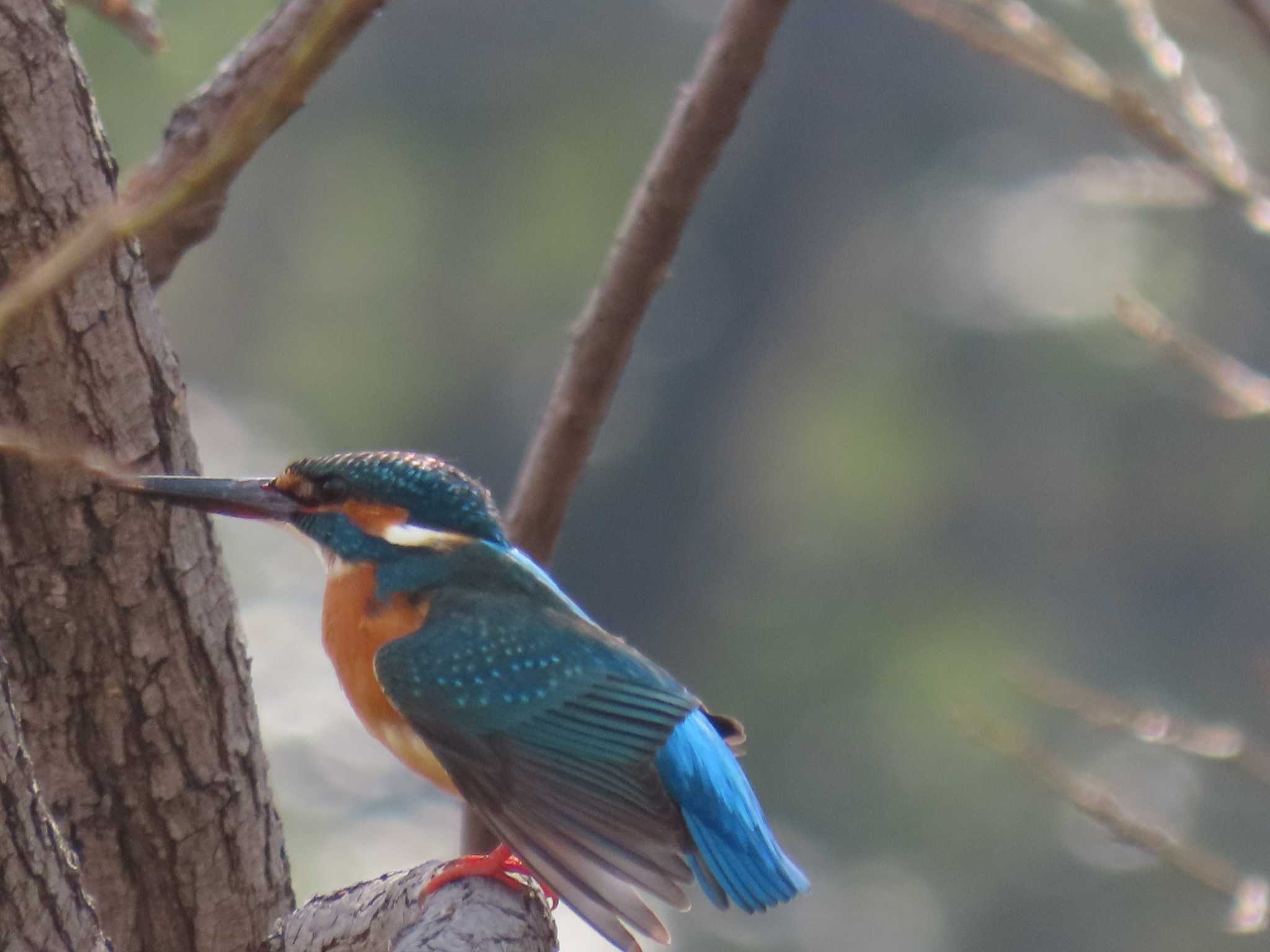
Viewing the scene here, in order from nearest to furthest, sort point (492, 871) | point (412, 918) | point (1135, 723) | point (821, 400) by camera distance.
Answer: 1. point (412, 918)
2. point (492, 871)
3. point (1135, 723)
4. point (821, 400)

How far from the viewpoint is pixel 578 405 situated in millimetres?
3127

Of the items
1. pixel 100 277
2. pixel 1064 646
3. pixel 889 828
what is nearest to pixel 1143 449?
pixel 1064 646

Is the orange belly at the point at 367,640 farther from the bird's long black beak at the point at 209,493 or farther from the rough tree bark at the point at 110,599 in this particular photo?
the rough tree bark at the point at 110,599

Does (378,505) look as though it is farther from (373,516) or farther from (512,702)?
(512,702)

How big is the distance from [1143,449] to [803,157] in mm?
3337

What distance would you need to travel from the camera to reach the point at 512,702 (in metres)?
2.73

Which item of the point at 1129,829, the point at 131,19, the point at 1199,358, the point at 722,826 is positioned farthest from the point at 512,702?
the point at 131,19

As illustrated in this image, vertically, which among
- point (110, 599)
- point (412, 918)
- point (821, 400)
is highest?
point (110, 599)

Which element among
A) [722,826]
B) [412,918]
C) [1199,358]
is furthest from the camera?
[1199,358]

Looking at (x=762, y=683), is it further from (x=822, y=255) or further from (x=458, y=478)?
(x=458, y=478)

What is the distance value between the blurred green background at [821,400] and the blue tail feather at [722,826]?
7880 mm

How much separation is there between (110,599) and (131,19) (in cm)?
111

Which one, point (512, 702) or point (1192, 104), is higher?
point (1192, 104)

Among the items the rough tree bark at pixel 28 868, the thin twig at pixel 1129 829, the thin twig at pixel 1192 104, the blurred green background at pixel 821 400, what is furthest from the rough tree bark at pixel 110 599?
the blurred green background at pixel 821 400
